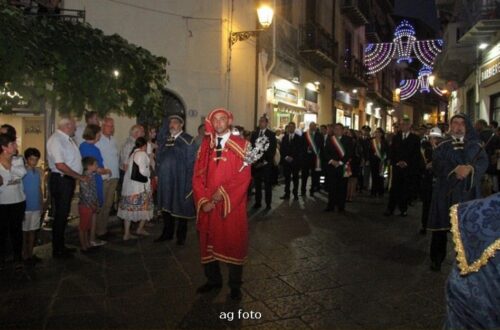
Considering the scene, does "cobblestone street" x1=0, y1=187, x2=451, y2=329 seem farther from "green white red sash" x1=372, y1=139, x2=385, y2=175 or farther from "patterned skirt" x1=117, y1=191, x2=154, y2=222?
"green white red sash" x1=372, y1=139, x2=385, y2=175

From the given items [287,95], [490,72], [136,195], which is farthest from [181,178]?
[287,95]

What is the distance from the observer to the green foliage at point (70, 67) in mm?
5465

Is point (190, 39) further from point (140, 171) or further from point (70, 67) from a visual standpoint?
point (70, 67)

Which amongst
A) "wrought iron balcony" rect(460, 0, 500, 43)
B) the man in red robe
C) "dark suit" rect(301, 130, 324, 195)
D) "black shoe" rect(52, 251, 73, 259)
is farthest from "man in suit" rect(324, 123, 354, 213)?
the man in red robe

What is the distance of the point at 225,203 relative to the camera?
477cm

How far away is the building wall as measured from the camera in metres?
13.1

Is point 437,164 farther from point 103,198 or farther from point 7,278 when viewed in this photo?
point 7,278

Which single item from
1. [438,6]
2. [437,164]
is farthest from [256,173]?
[438,6]

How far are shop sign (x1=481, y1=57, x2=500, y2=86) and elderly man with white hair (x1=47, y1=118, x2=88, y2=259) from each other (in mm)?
11892

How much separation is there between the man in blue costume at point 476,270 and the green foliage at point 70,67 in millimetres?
5059

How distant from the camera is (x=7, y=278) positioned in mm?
5543

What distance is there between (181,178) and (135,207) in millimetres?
895

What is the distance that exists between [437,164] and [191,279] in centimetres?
329

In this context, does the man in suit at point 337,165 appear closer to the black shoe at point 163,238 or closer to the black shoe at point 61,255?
the black shoe at point 163,238
